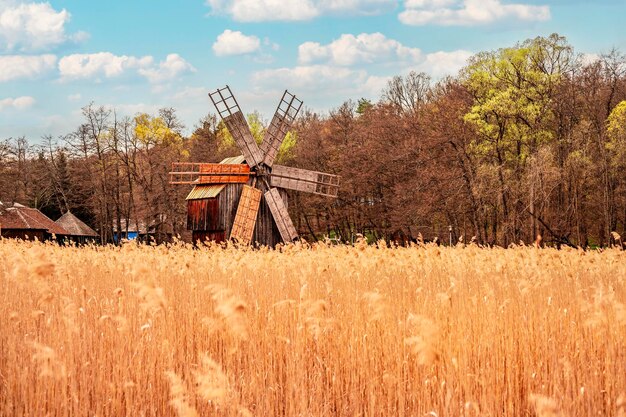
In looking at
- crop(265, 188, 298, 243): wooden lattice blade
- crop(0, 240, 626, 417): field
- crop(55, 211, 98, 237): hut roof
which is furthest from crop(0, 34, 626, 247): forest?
crop(0, 240, 626, 417): field

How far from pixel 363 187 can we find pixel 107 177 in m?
22.2

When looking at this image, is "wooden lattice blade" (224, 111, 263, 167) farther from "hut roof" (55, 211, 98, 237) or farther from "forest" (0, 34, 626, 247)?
"hut roof" (55, 211, 98, 237)

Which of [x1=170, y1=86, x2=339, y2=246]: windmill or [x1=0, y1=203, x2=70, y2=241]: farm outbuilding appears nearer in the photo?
[x1=170, y1=86, x2=339, y2=246]: windmill

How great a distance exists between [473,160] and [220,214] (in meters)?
16.7

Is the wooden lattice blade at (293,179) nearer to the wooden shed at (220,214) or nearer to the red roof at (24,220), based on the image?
the wooden shed at (220,214)

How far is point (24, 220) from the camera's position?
50.5 m

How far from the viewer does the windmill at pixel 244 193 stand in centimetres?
3095

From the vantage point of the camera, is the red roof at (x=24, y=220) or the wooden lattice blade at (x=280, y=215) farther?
the red roof at (x=24, y=220)

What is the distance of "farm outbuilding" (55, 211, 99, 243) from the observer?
187 feet

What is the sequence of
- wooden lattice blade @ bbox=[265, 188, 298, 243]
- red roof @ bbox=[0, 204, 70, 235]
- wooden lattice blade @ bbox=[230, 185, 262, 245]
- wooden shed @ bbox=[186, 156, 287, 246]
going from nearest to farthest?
wooden lattice blade @ bbox=[230, 185, 262, 245] < wooden shed @ bbox=[186, 156, 287, 246] < wooden lattice blade @ bbox=[265, 188, 298, 243] < red roof @ bbox=[0, 204, 70, 235]

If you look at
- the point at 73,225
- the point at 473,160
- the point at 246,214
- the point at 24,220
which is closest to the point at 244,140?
the point at 246,214

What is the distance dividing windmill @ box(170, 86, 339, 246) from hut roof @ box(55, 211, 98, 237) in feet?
90.8

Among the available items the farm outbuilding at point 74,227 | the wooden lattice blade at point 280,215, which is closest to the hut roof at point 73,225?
the farm outbuilding at point 74,227

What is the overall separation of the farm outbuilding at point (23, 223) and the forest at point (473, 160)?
4.72 m
